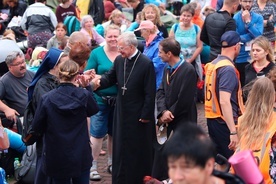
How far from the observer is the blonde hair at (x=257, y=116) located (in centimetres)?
484

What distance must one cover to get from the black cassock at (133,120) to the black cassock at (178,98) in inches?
7.6

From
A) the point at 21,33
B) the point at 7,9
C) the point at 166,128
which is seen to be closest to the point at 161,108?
the point at 166,128

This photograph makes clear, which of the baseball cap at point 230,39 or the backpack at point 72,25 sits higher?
the baseball cap at point 230,39

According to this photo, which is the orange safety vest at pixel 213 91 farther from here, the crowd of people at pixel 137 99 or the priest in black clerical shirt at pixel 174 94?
the priest in black clerical shirt at pixel 174 94

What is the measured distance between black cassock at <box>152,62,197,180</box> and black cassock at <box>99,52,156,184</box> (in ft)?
0.64

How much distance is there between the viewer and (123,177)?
22.8 feet

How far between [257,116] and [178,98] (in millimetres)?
1643

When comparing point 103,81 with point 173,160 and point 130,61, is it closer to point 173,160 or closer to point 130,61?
point 130,61

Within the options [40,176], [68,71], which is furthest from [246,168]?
[40,176]

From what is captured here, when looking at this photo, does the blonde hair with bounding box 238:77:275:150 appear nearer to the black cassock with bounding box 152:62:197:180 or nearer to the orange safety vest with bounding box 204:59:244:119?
the orange safety vest with bounding box 204:59:244:119

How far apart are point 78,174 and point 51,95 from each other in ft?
2.64

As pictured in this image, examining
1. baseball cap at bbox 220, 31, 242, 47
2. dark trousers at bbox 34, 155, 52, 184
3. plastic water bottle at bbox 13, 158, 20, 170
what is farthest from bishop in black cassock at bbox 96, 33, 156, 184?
plastic water bottle at bbox 13, 158, 20, 170

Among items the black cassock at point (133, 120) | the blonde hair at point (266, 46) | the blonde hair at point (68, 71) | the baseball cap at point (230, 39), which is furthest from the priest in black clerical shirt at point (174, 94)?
the blonde hair at point (266, 46)

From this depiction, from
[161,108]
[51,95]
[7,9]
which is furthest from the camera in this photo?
[7,9]
